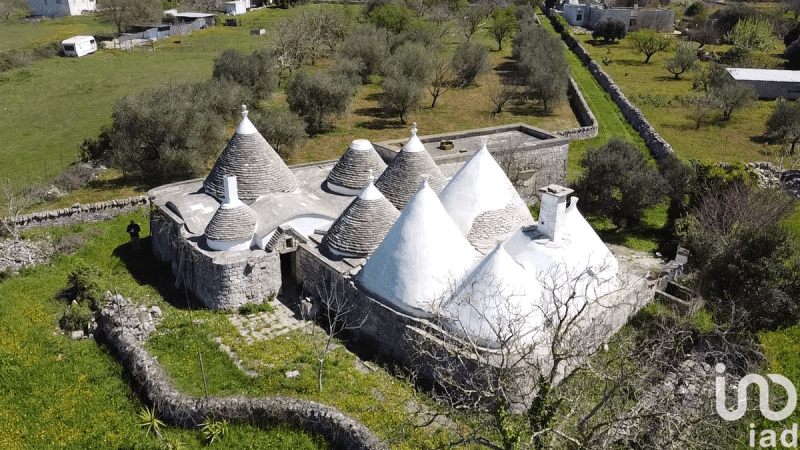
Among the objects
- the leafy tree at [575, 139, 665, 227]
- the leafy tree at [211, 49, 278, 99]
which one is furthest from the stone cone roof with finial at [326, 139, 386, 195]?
the leafy tree at [211, 49, 278, 99]

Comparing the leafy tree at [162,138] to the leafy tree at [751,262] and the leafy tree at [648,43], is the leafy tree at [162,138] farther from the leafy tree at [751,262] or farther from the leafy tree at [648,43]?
the leafy tree at [648,43]

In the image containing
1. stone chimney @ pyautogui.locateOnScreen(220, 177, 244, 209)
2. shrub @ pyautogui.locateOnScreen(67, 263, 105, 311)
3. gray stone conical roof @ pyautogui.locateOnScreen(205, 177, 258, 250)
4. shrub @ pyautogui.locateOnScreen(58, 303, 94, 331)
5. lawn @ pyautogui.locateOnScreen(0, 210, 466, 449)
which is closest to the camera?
lawn @ pyautogui.locateOnScreen(0, 210, 466, 449)

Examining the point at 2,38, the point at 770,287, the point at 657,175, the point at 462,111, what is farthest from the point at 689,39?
the point at 2,38

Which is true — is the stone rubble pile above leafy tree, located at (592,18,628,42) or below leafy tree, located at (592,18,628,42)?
below

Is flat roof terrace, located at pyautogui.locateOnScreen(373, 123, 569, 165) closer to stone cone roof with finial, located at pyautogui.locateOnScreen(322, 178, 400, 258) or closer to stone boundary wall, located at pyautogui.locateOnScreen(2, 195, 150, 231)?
stone cone roof with finial, located at pyautogui.locateOnScreen(322, 178, 400, 258)

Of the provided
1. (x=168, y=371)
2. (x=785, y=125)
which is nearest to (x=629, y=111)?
(x=785, y=125)

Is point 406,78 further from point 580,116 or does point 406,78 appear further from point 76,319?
point 76,319
